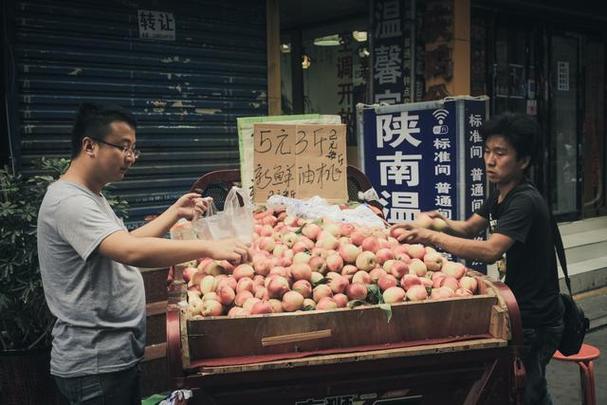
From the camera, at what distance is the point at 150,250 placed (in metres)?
2.60

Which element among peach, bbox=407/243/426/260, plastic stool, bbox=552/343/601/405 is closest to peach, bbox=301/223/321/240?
peach, bbox=407/243/426/260

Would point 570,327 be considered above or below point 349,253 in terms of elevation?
below

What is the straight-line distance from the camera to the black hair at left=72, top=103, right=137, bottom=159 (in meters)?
2.78

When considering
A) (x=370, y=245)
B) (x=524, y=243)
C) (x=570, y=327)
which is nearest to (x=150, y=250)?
(x=370, y=245)

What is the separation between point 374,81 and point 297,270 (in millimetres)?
6709

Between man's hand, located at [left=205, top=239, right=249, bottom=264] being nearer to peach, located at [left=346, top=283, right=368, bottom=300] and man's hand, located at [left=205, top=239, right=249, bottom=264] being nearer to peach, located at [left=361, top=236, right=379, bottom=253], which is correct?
peach, located at [left=346, top=283, right=368, bottom=300]

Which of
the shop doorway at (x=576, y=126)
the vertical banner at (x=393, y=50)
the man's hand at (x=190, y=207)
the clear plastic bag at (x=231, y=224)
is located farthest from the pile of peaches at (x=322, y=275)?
the shop doorway at (x=576, y=126)

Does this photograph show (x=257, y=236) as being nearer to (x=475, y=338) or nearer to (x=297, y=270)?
(x=297, y=270)

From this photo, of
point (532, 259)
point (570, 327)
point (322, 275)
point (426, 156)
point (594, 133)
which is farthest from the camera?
point (594, 133)

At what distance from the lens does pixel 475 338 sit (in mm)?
2648

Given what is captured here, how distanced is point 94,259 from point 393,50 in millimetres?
6982

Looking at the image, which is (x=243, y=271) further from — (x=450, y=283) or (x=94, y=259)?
(x=450, y=283)

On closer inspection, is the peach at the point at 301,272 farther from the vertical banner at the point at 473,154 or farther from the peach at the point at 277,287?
the vertical banner at the point at 473,154

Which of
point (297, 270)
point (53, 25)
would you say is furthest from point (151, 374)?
point (53, 25)
